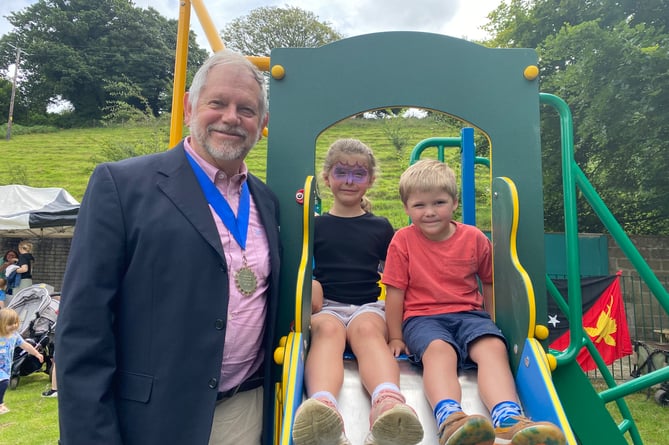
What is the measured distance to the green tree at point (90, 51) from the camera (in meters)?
43.2

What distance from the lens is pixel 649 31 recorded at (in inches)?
429

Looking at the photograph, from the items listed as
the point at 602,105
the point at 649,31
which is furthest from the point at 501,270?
the point at 649,31

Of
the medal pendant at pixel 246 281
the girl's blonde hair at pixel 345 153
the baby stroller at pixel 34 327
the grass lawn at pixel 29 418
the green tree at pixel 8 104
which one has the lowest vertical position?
the grass lawn at pixel 29 418

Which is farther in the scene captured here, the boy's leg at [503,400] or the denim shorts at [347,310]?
the denim shorts at [347,310]

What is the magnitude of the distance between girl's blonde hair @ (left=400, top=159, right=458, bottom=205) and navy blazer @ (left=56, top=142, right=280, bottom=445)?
3.41ft

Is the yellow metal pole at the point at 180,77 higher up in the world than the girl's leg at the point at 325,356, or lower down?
higher up

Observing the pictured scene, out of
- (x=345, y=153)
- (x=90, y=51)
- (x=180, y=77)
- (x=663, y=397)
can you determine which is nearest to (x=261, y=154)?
(x=663, y=397)

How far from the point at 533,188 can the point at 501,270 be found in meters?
0.47

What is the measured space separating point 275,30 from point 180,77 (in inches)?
1867

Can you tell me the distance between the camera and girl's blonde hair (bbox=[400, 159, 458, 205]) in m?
2.32

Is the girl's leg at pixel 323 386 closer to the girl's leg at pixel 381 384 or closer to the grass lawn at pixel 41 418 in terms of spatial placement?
the girl's leg at pixel 381 384

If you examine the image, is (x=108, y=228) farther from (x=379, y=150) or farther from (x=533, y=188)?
(x=379, y=150)

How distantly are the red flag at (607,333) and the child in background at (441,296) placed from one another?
5.02 metres

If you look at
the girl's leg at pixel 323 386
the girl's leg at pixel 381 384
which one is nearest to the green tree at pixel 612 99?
the girl's leg at pixel 381 384
